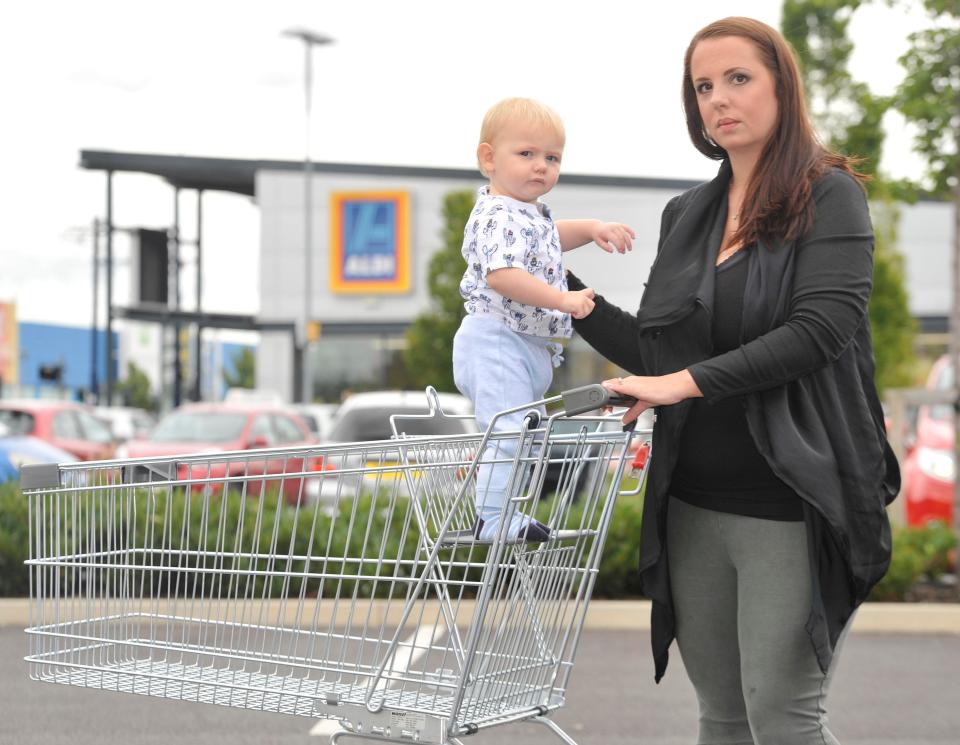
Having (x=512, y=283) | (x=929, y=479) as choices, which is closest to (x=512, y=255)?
(x=512, y=283)

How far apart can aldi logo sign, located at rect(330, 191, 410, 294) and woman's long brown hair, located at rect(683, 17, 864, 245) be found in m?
44.8

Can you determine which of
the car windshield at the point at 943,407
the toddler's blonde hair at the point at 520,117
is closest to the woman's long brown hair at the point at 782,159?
the toddler's blonde hair at the point at 520,117

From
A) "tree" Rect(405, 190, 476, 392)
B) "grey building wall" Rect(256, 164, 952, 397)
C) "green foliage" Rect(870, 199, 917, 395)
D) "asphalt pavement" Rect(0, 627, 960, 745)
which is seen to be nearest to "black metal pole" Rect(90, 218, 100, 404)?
"grey building wall" Rect(256, 164, 952, 397)

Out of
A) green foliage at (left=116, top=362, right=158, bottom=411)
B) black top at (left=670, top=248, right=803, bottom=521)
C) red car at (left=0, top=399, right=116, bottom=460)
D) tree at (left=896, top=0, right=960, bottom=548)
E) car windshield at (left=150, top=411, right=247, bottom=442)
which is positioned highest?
tree at (left=896, top=0, right=960, bottom=548)

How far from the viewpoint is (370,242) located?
1903 inches

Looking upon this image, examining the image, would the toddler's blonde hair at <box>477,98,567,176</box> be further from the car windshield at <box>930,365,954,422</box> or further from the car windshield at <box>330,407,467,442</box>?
the car windshield at <box>930,365,954,422</box>

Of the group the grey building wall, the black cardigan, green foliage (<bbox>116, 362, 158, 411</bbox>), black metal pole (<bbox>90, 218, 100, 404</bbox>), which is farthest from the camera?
green foliage (<bbox>116, 362, 158, 411</bbox>)

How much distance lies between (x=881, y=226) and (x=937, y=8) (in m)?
24.0

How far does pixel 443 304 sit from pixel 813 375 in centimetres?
3303

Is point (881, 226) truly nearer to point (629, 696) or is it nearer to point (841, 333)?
point (629, 696)

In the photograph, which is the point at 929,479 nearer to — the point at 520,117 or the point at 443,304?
the point at 520,117

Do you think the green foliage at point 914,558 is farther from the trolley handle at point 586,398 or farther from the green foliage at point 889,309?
the green foliage at point 889,309

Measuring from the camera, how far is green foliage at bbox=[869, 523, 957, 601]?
9.10 metres

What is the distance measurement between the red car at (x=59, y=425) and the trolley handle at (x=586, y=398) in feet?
52.7
